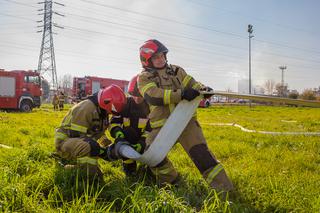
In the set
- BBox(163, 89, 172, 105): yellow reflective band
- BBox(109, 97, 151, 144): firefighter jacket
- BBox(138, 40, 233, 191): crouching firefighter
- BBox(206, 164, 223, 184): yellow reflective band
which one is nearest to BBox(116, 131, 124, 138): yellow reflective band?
BBox(109, 97, 151, 144): firefighter jacket

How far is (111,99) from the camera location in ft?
12.4

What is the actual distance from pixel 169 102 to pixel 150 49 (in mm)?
658

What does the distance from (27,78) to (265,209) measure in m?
20.4

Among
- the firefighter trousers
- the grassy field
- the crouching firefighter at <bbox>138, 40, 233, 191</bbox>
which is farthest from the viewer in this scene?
the crouching firefighter at <bbox>138, 40, 233, 191</bbox>

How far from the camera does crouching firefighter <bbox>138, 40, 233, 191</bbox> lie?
10.8ft

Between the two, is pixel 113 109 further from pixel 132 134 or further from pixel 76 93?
pixel 76 93

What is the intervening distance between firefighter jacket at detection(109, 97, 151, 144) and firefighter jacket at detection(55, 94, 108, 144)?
19 centimetres

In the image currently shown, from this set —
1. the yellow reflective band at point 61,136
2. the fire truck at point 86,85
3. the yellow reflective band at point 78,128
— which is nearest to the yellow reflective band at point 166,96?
the yellow reflective band at point 78,128

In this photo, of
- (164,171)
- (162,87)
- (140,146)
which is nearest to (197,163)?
(164,171)

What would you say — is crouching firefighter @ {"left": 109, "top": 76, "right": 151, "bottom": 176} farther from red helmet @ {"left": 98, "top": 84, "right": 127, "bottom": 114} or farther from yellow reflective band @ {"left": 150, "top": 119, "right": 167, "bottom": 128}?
yellow reflective band @ {"left": 150, "top": 119, "right": 167, "bottom": 128}

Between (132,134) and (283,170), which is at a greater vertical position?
(132,134)

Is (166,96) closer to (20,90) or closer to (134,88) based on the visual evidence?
(134,88)

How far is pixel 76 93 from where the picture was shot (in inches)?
1382

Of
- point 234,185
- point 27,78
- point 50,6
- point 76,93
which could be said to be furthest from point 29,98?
point 50,6
